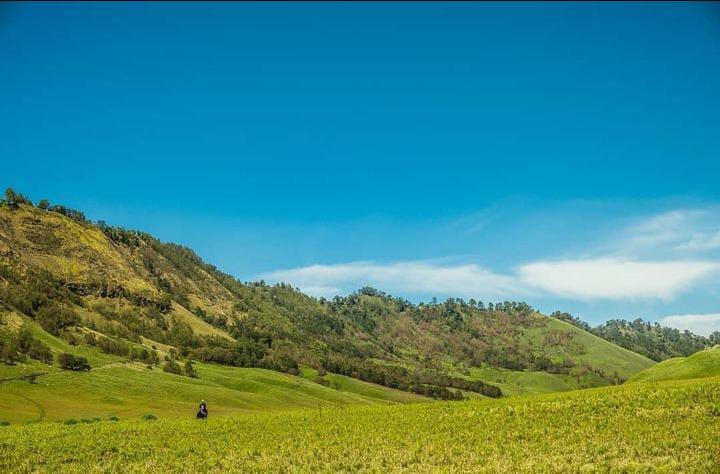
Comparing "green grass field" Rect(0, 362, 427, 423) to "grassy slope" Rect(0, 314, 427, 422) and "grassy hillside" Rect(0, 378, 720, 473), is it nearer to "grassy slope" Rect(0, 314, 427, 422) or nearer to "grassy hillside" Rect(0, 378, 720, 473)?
"grassy slope" Rect(0, 314, 427, 422)

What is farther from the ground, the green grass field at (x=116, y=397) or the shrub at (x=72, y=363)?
the shrub at (x=72, y=363)

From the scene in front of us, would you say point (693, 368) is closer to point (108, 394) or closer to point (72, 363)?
point (108, 394)

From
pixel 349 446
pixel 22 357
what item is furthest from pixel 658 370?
pixel 22 357

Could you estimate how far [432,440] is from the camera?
37688mm

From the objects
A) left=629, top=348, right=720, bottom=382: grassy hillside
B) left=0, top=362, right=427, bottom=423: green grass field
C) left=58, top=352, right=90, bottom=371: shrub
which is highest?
left=629, top=348, right=720, bottom=382: grassy hillside

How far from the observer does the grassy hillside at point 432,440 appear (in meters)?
30.3

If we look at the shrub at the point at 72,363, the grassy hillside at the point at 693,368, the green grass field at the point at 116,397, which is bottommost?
the green grass field at the point at 116,397

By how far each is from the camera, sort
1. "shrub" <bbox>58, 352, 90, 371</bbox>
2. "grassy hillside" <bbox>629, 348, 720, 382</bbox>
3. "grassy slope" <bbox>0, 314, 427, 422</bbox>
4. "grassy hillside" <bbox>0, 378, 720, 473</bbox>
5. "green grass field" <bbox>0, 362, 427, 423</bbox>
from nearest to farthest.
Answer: "grassy hillside" <bbox>0, 378, 720, 473</bbox>, "grassy hillside" <bbox>629, 348, 720, 382</bbox>, "green grass field" <bbox>0, 362, 427, 423</bbox>, "grassy slope" <bbox>0, 314, 427, 422</bbox>, "shrub" <bbox>58, 352, 90, 371</bbox>

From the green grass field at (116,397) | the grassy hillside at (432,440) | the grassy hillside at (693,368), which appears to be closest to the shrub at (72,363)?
the green grass field at (116,397)

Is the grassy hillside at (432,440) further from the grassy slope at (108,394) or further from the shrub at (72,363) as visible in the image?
the shrub at (72,363)

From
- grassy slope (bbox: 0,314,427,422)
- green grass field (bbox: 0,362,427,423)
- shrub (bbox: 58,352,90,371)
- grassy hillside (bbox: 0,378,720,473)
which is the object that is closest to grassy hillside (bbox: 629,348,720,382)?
grassy hillside (bbox: 0,378,720,473)

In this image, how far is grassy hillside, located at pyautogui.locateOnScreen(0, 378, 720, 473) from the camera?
30281 mm

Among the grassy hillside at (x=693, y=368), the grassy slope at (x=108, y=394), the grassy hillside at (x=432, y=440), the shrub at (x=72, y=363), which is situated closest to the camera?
the grassy hillside at (x=432, y=440)

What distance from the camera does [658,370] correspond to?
75.2m
